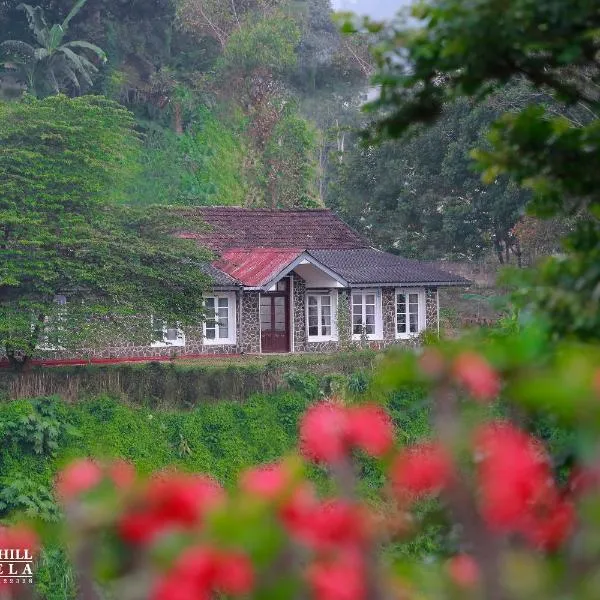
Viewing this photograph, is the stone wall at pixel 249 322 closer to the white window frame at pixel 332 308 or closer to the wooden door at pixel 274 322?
the wooden door at pixel 274 322

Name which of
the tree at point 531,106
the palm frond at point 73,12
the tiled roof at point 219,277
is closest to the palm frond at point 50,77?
the palm frond at point 73,12

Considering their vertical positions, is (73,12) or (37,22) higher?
(73,12)

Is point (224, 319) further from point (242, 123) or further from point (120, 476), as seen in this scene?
point (120, 476)

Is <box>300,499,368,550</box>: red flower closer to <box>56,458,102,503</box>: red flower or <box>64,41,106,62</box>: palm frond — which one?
<box>56,458,102,503</box>: red flower

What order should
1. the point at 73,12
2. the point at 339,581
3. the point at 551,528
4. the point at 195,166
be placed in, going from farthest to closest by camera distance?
1. the point at 195,166
2. the point at 73,12
3. the point at 551,528
4. the point at 339,581

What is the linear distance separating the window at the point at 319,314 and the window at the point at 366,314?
0.65 metres

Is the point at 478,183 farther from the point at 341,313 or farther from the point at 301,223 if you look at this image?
the point at 341,313

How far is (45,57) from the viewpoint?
137ft

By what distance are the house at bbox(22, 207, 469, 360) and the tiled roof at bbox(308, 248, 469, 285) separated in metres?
0.03

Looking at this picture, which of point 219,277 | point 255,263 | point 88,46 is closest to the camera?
point 219,277

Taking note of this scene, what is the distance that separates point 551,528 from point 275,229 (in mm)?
30812

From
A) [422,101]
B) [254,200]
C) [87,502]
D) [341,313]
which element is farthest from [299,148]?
[87,502]

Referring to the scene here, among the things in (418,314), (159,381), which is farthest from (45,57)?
(159,381)

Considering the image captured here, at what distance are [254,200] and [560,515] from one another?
40100mm
